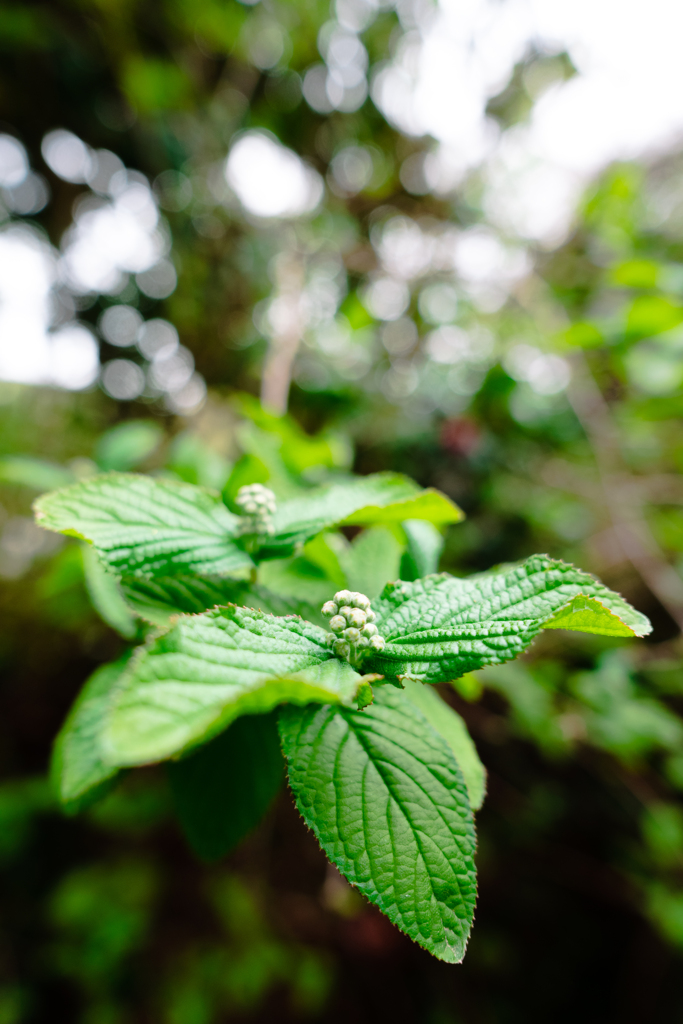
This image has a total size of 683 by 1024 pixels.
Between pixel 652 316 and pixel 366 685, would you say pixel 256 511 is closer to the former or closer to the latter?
pixel 366 685

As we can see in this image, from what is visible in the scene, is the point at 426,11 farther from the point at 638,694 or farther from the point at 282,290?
the point at 638,694

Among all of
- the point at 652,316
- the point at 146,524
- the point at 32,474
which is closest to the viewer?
the point at 146,524

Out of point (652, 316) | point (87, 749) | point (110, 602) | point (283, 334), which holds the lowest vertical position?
point (87, 749)

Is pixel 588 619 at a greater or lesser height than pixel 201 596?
greater

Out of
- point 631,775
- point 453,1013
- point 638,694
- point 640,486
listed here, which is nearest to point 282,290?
point 640,486

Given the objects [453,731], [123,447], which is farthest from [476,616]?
[123,447]

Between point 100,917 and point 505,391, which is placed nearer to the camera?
point 100,917

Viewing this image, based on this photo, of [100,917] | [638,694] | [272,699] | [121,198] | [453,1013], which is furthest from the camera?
[121,198]

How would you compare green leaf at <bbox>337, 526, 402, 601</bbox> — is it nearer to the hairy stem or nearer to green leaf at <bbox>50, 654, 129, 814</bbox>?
green leaf at <bbox>50, 654, 129, 814</bbox>
